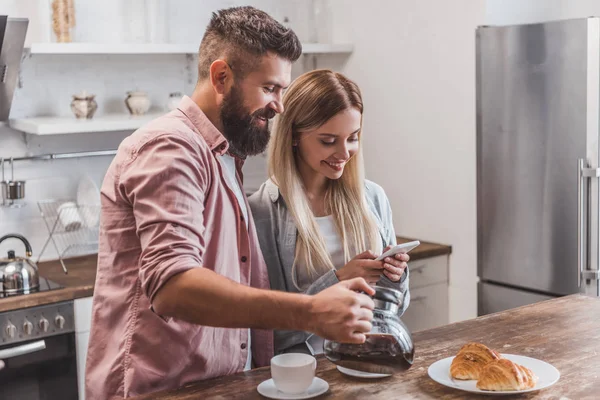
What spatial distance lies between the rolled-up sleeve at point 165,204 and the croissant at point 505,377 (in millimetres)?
631

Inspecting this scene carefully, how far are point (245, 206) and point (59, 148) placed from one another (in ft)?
6.34

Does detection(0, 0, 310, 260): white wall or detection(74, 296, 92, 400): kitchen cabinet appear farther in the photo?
detection(0, 0, 310, 260): white wall

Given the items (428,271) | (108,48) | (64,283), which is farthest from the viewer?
(428,271)

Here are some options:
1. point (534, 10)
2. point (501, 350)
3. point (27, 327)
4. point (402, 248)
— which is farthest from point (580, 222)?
point (27, 327)

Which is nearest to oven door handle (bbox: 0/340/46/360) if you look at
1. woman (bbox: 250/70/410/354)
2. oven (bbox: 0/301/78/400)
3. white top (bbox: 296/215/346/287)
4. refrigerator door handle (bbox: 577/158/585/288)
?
oven (bbox: 0/301/78/400)

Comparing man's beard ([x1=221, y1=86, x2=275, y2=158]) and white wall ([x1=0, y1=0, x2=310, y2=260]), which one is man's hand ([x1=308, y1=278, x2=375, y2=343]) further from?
white wall ([x1=0, y1=0, x2=310, y2=260])

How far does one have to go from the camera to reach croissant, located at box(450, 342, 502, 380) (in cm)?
174

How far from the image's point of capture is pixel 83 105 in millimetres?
3473

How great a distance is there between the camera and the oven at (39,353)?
290 cm

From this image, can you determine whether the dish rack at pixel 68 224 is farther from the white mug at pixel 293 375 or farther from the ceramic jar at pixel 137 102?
the white mug at pixel 293 375

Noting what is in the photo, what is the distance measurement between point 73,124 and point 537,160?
6.28 feet

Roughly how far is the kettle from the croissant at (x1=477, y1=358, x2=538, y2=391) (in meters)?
1.91

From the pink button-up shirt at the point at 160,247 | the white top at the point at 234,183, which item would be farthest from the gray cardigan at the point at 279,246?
the pink button-up shirt at the point at 160,247

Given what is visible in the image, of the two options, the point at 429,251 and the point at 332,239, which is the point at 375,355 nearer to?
the point at 332,239
